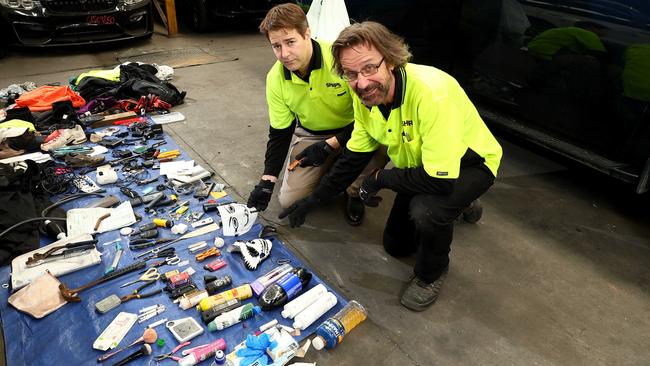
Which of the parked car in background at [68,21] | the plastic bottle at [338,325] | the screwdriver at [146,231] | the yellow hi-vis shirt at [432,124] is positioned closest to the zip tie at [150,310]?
the screwdriver at [146,231]

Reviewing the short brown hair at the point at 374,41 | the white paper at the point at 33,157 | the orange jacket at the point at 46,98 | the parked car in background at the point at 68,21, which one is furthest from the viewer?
the parked car in background at the point at 68,21

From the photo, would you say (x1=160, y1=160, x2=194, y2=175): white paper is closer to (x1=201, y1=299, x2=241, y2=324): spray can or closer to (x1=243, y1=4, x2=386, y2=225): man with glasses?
(x1=243, y1=4, x2=386, y2=225): man with glasses

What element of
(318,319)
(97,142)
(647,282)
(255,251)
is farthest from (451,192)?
(97,142)

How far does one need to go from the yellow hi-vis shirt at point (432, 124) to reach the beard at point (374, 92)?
0.16 feet

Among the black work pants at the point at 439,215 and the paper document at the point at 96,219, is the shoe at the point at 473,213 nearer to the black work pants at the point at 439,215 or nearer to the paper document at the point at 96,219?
the black work pants at the point at 439,215

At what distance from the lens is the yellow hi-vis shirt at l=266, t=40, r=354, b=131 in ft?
7.70

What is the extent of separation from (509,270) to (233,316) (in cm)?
149

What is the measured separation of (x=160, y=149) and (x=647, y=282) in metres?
3.31

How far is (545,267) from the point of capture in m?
2.35

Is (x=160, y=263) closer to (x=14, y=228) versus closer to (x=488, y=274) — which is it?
(x=14, y=228)

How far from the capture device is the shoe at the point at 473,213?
2.58 metres

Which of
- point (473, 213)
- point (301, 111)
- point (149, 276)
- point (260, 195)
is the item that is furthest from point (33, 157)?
point (473, 213)

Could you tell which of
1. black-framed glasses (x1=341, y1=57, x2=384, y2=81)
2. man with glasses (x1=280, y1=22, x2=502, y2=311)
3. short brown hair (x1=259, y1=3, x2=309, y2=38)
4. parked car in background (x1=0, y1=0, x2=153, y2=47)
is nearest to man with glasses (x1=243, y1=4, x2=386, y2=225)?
short brown hair (x1=259, y1=3, x2=309, y2=38)

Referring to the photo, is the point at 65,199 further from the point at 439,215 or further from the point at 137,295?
the point at 439,215
